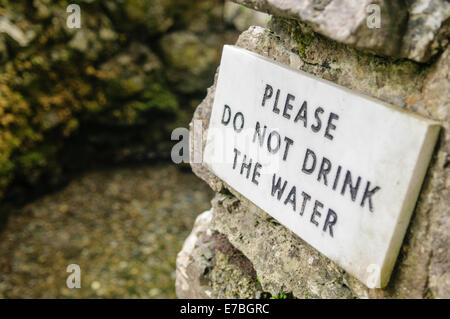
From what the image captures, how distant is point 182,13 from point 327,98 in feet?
11.4

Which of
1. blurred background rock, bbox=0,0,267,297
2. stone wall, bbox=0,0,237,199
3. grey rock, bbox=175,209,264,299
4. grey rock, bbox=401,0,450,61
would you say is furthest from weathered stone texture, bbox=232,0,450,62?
stone wall, bbox=0,0,237,199

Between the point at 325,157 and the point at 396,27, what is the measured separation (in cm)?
40

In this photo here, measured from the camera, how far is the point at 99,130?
13.7ft

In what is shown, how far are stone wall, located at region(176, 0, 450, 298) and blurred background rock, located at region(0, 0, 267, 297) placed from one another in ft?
5.16

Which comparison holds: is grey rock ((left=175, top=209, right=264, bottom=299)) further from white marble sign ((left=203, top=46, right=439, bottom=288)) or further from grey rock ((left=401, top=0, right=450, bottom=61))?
grey rock ((left=401, top=0, right=450, bottom=61))

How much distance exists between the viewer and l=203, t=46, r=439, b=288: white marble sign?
105 centimetres

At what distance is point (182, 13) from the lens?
14.1 feet

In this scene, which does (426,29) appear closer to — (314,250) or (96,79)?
(314,250)

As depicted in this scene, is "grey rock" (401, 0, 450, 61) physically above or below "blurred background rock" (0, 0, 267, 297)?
above

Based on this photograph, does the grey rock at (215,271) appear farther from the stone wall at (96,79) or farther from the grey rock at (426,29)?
the stone wall at (96,79)

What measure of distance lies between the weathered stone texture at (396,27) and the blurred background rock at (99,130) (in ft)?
8.22

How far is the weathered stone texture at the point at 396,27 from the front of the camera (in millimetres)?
1026

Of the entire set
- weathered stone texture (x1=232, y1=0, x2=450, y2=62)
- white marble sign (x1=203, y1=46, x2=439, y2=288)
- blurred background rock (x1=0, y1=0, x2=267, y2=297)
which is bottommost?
blurred background rock (x1=0, y1=0, x2=267, y2=297)
